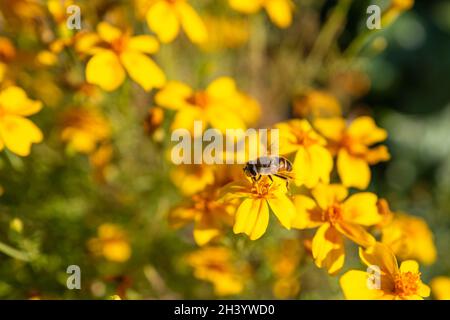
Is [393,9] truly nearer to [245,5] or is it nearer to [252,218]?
[245,5]

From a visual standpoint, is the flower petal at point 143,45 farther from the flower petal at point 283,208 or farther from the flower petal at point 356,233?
the flower petal at point 356,233

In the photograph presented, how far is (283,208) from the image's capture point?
1327 millimetres

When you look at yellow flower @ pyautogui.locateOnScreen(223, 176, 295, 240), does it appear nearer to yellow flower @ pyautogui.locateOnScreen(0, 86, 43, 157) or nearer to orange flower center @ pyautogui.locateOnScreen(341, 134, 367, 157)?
orange flower center @ pyautogui.locateOnScreen(341, 134, 367, 157)

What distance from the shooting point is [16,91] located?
1536 millimetres

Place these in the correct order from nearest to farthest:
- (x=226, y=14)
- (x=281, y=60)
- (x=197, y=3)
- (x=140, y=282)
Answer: (x=140, y=282), (x=197, y=3), (x=281, y=60), (x=226, y=14)

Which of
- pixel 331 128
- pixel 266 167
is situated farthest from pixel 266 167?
pixel 331 128

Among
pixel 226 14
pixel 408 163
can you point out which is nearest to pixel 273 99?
pixel 226 14

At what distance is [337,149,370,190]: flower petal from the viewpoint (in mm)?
1547

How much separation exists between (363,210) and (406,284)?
233 millimetres

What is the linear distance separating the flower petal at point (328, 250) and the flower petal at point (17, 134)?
820 mm

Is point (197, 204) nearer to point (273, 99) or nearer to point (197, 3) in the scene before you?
point (197, 3)

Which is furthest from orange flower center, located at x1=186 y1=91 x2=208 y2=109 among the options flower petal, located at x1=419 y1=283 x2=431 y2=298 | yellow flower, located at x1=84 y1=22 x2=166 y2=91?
flower petal, located at x1=419 y1=283 x2=431 y2=298

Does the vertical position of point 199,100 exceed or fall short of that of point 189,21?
it falls short

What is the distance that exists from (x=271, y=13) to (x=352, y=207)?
0.73 metres
